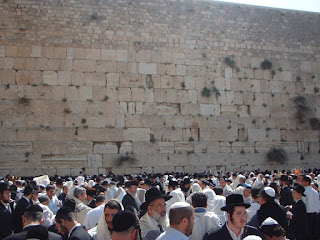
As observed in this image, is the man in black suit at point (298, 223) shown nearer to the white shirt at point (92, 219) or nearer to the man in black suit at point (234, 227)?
the man in black suit at point (234, 227)

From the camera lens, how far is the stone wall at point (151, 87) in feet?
46.9

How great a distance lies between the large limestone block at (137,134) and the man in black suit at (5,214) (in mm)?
9548

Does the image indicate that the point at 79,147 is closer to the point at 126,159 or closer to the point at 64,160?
the point at 64,160

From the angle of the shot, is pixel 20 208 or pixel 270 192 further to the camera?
pixel 20 208

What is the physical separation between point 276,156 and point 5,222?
1359cm

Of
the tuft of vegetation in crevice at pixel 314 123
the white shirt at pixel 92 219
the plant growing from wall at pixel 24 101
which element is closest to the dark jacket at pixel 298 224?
the white shirt at pixel 92 219

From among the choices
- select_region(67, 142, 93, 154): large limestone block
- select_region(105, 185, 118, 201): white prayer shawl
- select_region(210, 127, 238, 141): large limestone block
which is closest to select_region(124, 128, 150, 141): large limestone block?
select_region(67, 142, 93, 154): large limestone block

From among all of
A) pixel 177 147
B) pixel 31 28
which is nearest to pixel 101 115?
pixel 177 147

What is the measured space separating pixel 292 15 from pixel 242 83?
4.55 meters

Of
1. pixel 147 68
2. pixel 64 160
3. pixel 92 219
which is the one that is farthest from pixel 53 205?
pixel 147 68

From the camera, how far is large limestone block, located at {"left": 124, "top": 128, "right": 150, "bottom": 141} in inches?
585

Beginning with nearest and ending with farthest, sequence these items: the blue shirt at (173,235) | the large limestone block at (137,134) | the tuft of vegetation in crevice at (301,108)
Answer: the blue shirt at (173,235) → the large limestone block at (137,134) → the tuft of vegetation in crevice at (301,108)

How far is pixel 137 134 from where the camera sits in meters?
15.0

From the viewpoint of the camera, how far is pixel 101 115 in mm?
14797
